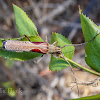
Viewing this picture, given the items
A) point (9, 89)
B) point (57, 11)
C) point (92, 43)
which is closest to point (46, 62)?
point (9, 89)

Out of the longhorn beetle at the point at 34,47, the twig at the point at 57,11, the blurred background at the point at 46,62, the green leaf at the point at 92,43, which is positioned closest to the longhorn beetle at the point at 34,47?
the longhorn beetle at the point at 34,47

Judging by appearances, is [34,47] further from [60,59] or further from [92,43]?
[92,43]

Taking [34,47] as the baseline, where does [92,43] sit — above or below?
below

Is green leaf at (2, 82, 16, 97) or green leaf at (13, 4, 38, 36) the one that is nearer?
green leaf at (13, 4, 38, 36)

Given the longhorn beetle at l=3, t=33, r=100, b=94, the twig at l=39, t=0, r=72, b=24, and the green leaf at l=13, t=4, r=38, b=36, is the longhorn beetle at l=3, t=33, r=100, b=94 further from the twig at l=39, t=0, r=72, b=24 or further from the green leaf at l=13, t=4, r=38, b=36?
the twig at l=39, t=0, r=72, b=24

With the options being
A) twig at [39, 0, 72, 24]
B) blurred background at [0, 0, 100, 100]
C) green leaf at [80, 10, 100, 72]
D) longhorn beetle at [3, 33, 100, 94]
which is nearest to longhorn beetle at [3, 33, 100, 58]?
longhorn beetle at [3, 33, 100, 94]
